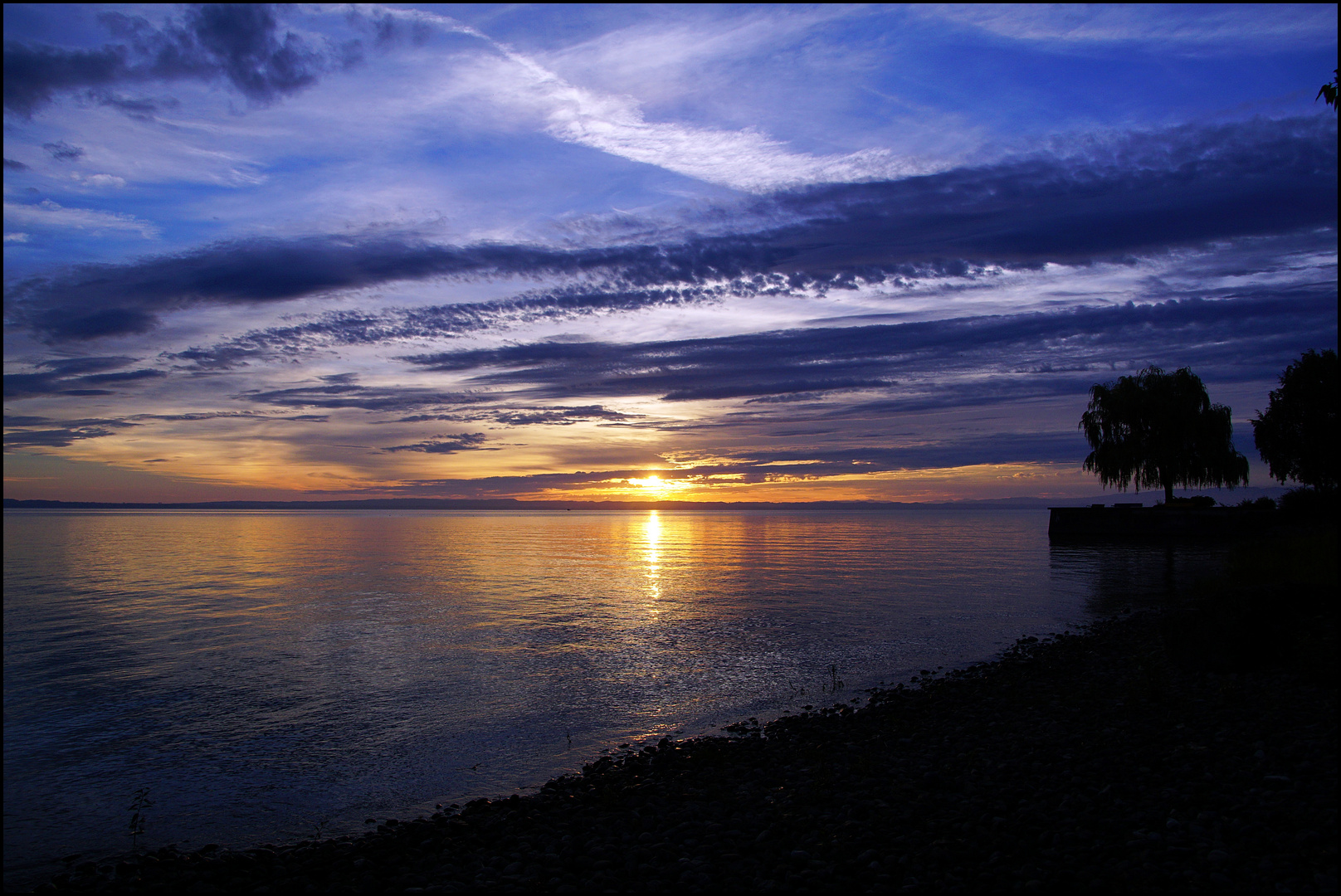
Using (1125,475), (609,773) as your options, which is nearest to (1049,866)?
(609,773)

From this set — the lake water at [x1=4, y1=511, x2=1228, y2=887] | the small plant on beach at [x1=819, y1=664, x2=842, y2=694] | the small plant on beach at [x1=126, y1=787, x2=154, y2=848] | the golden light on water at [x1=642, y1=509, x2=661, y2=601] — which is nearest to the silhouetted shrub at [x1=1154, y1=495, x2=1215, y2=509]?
the lake water at [x1=4, y1=511, x2=1228, y2=887]

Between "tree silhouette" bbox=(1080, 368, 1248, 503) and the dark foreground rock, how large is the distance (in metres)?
59.2

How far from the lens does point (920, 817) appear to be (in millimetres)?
8180

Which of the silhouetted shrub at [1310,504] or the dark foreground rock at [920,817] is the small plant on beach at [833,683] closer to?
the dark foreground rock at [920,817]

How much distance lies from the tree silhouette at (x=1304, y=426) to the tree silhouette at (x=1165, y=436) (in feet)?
31.1

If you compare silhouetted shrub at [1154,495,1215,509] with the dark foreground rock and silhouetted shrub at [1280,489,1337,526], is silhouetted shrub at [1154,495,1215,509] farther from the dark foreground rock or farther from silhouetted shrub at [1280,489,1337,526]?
the dark foreground rock

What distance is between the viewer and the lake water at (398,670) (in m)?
11.2

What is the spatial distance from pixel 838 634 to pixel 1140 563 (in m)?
31.2

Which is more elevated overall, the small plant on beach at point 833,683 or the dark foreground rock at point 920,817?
the dark foreground rock at point 920,817

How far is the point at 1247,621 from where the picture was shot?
Answer: 42.9 feet

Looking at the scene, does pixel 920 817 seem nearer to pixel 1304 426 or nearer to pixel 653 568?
pixel 653 568

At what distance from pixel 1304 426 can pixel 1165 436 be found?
42.7 feet

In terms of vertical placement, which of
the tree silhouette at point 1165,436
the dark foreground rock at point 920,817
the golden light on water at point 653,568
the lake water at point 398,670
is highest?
the tree silhouette at point 1165,436

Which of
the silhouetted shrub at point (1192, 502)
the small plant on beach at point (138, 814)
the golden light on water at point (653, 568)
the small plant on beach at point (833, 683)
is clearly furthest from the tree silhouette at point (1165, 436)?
the small plant on beach at point (138, 814)
